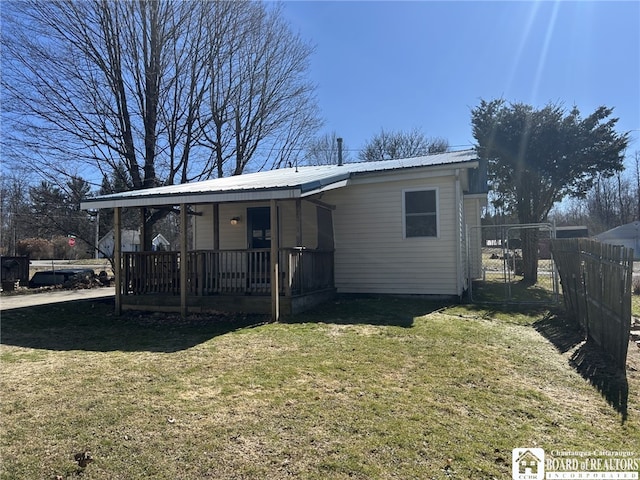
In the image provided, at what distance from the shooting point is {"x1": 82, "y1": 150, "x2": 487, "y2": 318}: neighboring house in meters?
8.62

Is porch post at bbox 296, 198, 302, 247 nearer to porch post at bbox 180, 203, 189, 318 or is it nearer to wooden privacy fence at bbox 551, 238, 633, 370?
porch post at bbox 180, 203, 189, 318

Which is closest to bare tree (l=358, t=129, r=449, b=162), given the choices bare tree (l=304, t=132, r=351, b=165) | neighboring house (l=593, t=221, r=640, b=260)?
bare tree (l=304, t=132, r=351, b=165)

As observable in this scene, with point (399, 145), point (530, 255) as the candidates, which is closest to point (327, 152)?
point (399, 145)

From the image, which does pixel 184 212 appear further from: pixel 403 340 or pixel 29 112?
pixel 29 112

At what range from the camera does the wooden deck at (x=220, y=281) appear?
342 inches

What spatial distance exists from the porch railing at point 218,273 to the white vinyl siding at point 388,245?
4.47 ft

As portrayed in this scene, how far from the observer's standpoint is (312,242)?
37.8 feet

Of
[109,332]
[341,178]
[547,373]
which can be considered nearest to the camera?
[547,373]

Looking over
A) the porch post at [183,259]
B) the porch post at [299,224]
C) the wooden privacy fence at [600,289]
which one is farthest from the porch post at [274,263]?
the wooden privacy fence at [600,289]

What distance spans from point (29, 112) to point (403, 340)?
15056 millimetres

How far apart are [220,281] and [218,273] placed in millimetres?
177

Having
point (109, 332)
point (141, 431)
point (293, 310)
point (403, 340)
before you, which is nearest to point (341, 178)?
point (293, 310)

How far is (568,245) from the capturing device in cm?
768

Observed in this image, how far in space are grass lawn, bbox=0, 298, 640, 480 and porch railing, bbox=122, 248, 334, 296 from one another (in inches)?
72.0
